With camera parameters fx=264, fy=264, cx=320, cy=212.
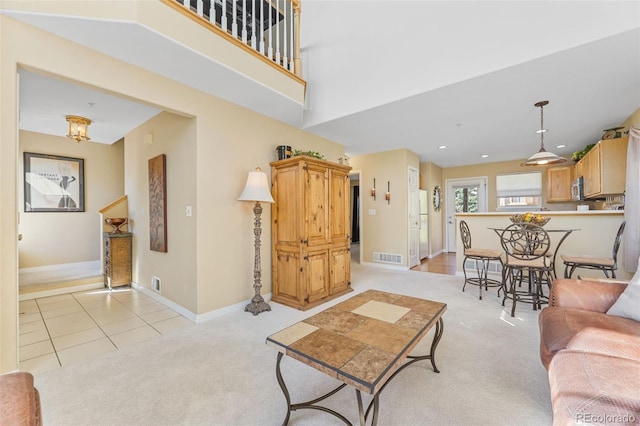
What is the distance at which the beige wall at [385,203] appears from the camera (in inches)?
212

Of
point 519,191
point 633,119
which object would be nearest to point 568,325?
point 633,119

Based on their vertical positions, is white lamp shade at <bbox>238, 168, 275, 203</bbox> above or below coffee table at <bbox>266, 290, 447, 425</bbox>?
above

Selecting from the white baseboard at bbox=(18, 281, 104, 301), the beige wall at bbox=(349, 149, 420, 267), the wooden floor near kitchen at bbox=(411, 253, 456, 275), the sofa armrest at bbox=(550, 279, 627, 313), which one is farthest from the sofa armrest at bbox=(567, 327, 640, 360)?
the white baseboard at bbox=(18, 281, 104, 301)

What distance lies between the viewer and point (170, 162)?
10.8 feet

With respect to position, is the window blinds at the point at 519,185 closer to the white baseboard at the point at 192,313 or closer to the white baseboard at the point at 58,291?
the white baseboard at the point at 192,313

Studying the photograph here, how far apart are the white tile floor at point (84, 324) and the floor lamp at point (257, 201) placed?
703 millimetres

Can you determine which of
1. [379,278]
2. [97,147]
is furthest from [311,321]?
[97,147]

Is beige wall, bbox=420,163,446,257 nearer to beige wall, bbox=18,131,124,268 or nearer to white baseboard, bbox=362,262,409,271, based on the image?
white baseboard, bbox=362,262,409,271

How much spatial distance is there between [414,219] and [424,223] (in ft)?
3.21

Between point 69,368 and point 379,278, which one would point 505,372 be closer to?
point 379,278

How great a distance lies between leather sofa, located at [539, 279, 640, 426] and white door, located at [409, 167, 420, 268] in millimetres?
3586

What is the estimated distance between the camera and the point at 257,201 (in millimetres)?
3059

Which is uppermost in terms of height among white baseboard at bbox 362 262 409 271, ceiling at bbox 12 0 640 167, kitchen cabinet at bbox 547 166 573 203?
ceiling at bbox 12 0 640 167

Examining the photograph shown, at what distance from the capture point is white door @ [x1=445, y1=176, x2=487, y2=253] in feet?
23.4
